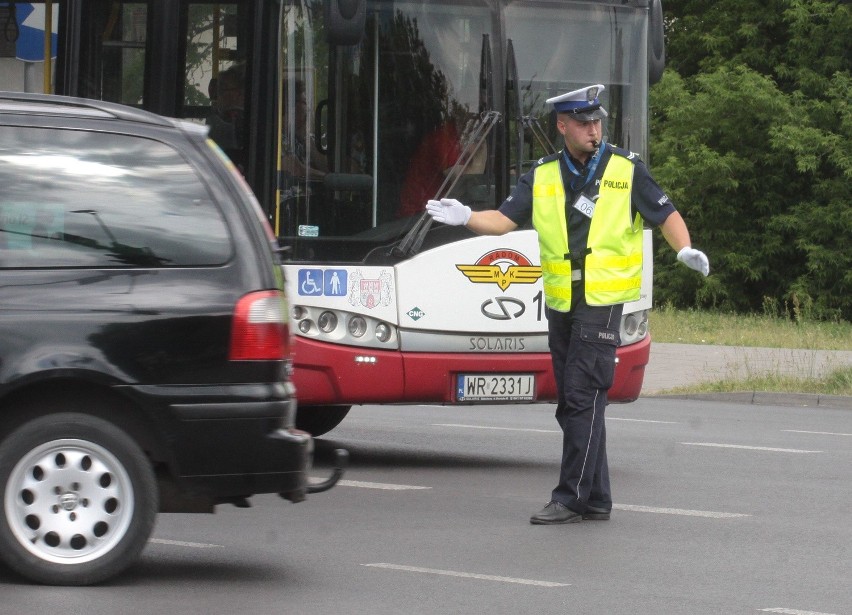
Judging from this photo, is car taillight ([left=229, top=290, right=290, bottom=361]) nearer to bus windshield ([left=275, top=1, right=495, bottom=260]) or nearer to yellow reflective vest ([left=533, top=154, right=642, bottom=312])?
yellow reflective vest ([left=533, top=154, right=642, bottom=312])

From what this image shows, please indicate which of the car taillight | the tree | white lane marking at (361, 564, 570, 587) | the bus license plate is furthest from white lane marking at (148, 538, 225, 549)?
the tree

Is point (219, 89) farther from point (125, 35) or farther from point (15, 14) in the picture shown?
point (15, 14)

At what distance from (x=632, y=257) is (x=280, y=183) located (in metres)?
2.51

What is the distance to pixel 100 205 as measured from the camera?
21.2ft

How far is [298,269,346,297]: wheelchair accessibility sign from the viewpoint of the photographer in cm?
998

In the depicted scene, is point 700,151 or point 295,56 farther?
point 700,151

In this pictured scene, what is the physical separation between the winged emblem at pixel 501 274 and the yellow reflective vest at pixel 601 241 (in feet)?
5.35

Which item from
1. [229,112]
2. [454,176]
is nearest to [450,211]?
[454,176]

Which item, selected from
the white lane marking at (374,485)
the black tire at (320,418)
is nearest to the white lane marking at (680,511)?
the white lane marking at (374,485)

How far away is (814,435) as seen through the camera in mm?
13133

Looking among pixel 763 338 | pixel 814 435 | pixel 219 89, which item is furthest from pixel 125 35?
pixel 763 338

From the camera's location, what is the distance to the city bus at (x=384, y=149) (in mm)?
10016

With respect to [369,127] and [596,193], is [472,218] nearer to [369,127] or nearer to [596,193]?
[596,193]

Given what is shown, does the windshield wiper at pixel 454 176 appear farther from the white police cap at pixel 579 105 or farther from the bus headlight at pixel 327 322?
the white police cap at pixel 579 105
